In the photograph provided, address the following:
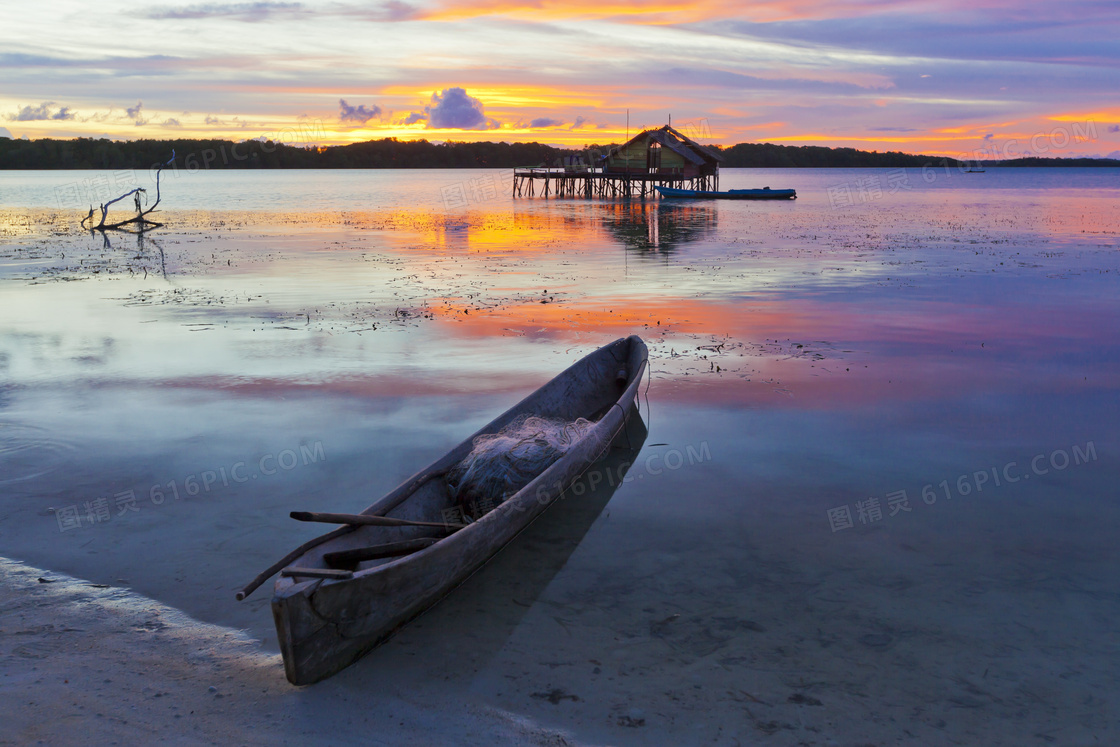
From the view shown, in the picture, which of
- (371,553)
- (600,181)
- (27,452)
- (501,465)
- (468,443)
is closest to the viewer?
(371,553)

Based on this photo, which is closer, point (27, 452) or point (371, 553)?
point (371, 553)

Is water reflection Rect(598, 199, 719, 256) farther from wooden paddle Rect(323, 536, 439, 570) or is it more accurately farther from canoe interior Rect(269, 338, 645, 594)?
wooden paddle Rect(323, 536, 439, 570)

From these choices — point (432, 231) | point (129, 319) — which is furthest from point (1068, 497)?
point (432, 231)

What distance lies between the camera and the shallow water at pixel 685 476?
450 cm

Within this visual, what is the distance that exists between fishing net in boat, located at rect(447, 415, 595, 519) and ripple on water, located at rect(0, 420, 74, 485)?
3.94 meters

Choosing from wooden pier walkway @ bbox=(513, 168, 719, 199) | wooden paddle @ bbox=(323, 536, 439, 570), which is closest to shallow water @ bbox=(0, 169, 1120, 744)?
wooden paddle @ bbox=(323, 536, 439, 570)

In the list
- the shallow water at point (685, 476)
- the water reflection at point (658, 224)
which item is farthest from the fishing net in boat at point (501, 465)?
the water reflection at point (658, 224)

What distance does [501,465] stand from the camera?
6.14 metres

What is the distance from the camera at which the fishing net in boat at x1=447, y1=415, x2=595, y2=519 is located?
5.95 metres

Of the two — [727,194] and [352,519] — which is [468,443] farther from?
[727,194]

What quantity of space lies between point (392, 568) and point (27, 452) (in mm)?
5107

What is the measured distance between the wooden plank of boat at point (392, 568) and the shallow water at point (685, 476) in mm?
276

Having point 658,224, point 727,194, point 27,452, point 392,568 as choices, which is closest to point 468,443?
point 392,568

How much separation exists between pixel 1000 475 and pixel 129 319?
44.0 feet
